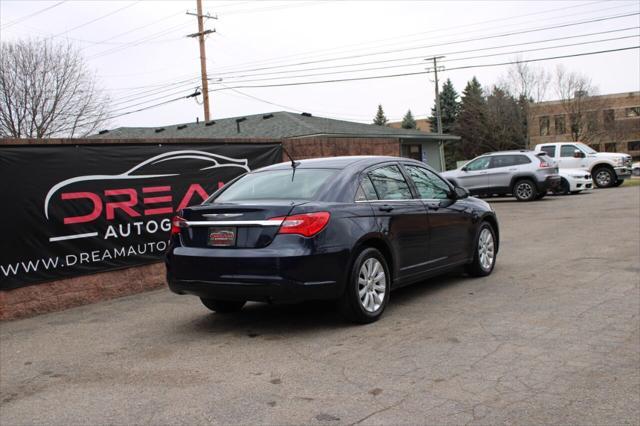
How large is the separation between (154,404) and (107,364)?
4.05 feet

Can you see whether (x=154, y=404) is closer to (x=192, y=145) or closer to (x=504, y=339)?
(x=504, y=339)

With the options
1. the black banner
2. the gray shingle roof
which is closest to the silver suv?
the gray shingle roof

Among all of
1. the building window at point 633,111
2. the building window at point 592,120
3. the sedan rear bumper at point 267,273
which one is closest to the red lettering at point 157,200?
the sedan rear bumper at point 267,273

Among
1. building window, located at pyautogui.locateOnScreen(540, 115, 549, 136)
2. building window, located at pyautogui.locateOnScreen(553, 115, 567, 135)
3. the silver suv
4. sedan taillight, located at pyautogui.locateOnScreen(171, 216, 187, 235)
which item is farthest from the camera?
building window, located at pyautogui.locateOnScreen(540, 115, 549, 136)

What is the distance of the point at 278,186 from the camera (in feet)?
20.3

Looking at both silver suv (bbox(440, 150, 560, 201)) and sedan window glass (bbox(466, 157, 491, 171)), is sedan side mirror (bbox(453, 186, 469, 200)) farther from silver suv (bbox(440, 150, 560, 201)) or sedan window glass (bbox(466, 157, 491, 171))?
sedan window glass (bbox(466, 157, 491, 171))

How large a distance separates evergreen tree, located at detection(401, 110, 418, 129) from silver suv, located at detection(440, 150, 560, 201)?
183 ft

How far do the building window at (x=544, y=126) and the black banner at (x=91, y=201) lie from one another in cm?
5873

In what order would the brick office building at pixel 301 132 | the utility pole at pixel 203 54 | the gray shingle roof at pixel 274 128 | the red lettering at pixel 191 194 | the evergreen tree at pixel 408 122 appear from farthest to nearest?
the evergreen tree at pixel 408 122
the utility pole at pixel 203 54
the gray shingle roof at pixel 274 128
the brick office building at pixel 301 132
the red lettering at pixel 191 194

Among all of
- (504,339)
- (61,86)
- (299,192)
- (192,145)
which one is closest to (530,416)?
(504,339)

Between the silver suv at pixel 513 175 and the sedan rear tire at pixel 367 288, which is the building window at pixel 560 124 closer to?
the silver suv at pixel 513 175

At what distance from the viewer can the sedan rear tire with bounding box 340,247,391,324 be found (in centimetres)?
562

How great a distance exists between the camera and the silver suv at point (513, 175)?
19625 millimetres

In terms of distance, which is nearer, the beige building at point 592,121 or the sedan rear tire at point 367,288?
the sedan rear tire at point 367,288
